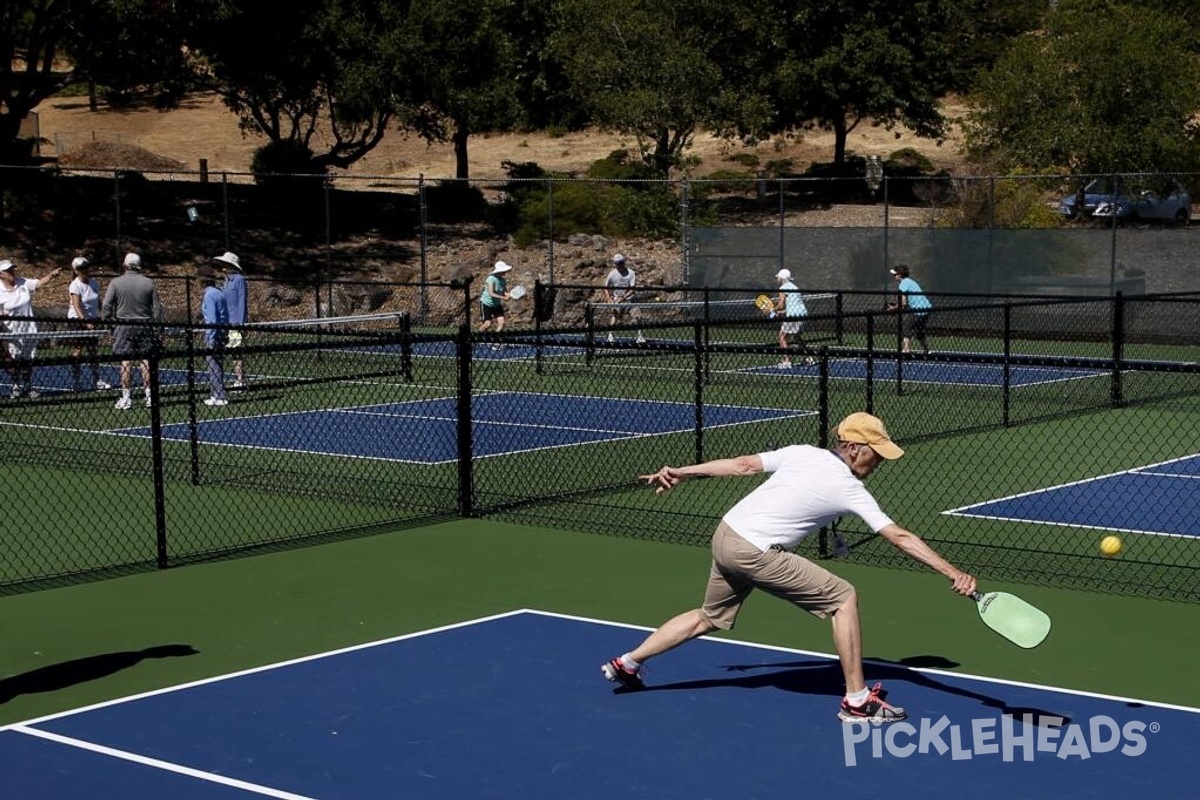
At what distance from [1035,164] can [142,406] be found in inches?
1211

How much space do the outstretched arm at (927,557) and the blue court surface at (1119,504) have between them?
5.89 m

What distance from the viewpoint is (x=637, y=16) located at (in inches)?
2146

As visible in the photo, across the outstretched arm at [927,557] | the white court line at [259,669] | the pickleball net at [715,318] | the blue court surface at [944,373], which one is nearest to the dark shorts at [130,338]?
the blue court surface at [944,373]

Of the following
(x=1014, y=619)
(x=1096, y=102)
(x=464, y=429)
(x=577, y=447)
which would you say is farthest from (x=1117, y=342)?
(x=1096, y=102)

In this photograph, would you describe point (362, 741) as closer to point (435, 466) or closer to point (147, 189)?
point (435, 466)

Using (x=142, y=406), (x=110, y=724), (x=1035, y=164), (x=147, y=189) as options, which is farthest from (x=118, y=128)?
(x=110, y=724)

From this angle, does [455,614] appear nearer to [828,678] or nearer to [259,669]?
[259,669]

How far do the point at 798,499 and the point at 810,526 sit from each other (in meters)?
0.16

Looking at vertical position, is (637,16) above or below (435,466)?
above

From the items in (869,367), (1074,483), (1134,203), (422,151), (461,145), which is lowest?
(1074,483)

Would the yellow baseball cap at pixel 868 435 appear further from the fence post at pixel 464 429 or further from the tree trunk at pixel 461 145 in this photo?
the tree trunk at pixel 461 145

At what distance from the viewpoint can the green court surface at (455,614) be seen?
945 centimetres

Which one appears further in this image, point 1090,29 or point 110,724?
point 1090,29

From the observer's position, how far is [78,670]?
376 inches
